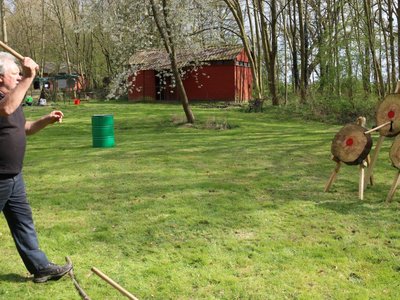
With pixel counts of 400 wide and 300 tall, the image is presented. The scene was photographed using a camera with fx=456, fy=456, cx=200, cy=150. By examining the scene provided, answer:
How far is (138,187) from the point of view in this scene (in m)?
7.30

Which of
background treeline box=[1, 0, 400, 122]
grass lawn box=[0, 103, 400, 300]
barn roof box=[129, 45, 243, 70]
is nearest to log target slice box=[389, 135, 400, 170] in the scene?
grass lawn box=[0, 103, 400, 300]

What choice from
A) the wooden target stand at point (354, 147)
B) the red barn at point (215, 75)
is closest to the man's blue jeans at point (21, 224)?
the wooden target stand at point (354, 147)

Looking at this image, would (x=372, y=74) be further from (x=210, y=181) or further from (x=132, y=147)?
(x=210, y=181)

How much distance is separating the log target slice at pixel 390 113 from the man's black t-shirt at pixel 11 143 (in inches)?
205

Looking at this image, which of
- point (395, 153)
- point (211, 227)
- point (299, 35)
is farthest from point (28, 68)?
point (299, 35)

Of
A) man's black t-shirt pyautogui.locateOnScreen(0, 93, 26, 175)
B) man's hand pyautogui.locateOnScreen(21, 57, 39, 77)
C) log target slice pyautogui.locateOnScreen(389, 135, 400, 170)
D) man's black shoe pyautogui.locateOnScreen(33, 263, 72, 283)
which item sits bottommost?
man's black shoe pyautogui.locateOnScreen(33, 263, 72, 283)

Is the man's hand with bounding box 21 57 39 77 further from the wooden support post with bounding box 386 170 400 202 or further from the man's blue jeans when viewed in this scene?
the wooden support post with bounding box 386 170 400 202

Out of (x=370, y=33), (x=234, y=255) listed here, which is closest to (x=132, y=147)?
(x=234, y=255)

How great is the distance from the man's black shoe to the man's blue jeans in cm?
4

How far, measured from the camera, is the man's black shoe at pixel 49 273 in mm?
3955

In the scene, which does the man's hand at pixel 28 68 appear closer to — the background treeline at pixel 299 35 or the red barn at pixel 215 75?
the background treeline at pixel 299 35

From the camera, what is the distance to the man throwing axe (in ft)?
10.0

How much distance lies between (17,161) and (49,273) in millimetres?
1058

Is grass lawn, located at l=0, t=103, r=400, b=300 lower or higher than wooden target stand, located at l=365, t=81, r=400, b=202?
lower
